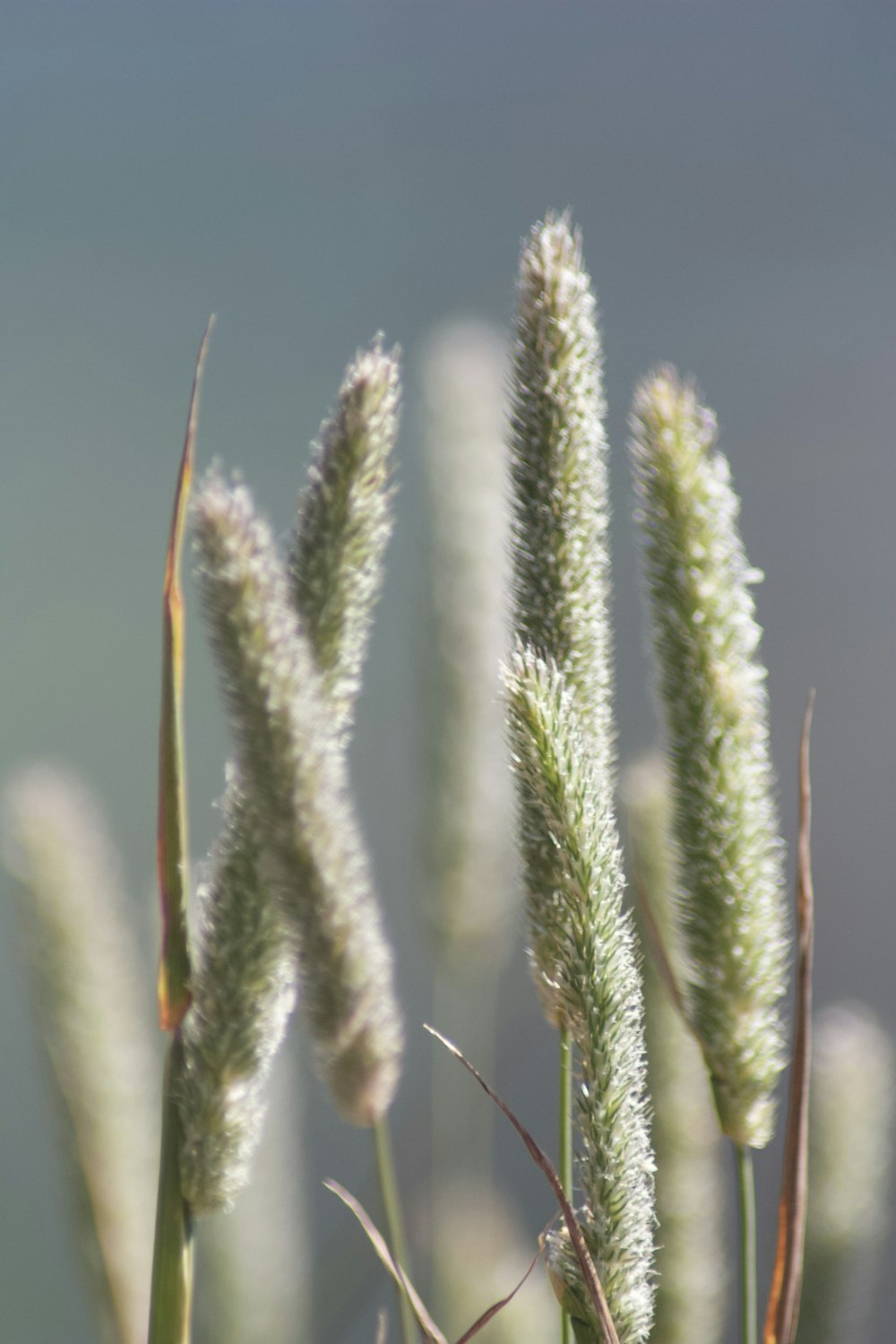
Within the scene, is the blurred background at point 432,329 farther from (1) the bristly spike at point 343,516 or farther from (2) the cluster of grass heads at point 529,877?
(1) the bristly spike at point 343,516

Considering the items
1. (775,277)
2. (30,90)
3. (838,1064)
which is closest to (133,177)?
(30,90)

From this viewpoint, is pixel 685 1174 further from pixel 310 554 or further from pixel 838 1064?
pixel 310 554

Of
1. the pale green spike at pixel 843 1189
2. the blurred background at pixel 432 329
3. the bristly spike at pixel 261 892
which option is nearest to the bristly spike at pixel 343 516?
the bristly spike at pixel 261 892

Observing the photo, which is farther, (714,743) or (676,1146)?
(676,1146)

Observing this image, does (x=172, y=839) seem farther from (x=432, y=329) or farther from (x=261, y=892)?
(x=432, y=329)

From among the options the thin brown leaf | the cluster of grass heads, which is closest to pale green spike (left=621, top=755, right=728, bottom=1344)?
the cluster of grass heads

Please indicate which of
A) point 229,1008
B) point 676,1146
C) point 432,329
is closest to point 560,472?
point 229,1008

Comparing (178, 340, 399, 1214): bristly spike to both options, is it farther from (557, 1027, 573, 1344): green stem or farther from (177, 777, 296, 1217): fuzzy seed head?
(557, 1027, 573, 1344): green stem
